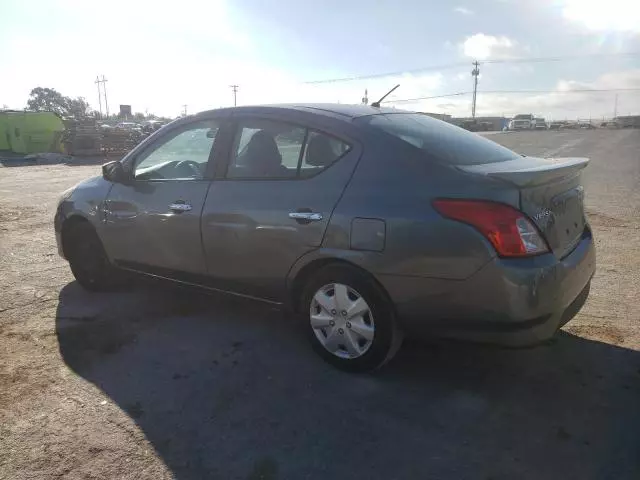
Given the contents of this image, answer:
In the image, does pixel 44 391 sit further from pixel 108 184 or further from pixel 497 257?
pixel 497 257

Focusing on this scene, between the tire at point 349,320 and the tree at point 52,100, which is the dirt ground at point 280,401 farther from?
the tree at point 52,100

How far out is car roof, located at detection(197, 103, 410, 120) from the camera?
3.46 m

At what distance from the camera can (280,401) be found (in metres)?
3.03

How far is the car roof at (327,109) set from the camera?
11.4 ft

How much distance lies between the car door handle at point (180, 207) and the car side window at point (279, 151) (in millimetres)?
400

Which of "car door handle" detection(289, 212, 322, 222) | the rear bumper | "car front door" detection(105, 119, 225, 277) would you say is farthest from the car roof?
the rear bumper

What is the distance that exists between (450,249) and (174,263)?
7.10 feet

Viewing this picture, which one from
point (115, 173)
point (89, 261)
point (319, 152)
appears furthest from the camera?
point (89, 261)

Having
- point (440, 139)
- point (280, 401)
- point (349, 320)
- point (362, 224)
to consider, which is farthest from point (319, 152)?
point (280, 401)

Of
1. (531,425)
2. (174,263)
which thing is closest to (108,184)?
(174,263)

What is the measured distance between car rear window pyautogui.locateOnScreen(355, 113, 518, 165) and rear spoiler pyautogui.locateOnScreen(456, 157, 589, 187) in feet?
0.32

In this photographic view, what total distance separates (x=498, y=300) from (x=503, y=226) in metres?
0.38

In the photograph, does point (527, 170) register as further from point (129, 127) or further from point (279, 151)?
point (129, 127)

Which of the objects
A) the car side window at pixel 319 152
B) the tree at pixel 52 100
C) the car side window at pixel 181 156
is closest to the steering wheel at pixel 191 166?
the car side window at pixel 181 156
